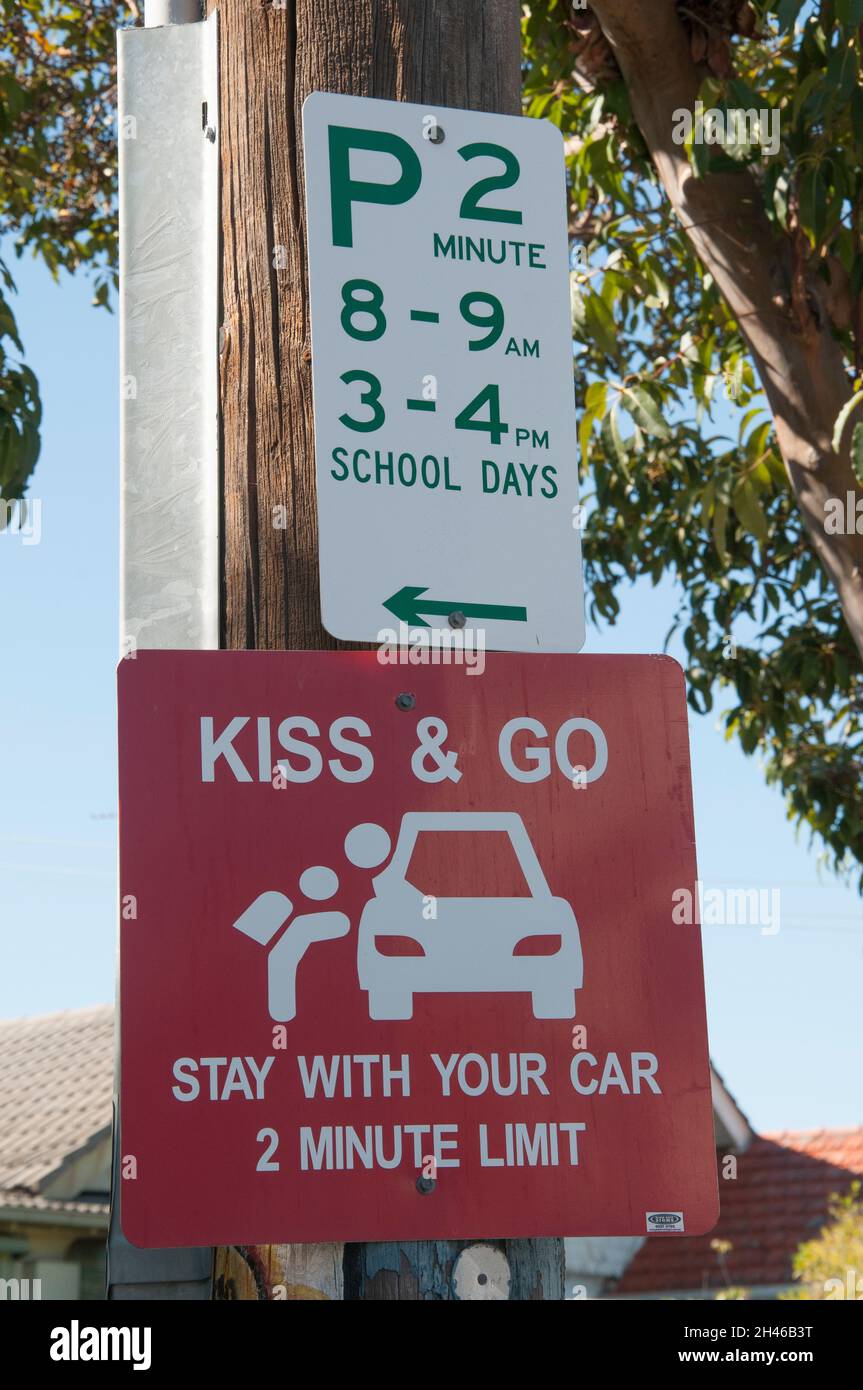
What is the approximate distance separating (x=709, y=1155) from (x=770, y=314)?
4.02 m

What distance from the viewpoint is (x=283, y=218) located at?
87.7 inches

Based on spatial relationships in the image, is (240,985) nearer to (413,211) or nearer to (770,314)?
(413,211)

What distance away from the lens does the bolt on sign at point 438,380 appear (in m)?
2.11

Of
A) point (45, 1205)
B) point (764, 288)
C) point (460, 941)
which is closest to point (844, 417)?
point (764, 288)

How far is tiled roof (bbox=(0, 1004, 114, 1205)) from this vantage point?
44.3ft

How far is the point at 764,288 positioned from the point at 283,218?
3572 millimetres

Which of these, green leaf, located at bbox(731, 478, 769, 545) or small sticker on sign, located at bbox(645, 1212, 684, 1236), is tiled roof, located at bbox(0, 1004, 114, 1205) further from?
small sticker on sign, located at bbox(645, 1212, 684, 1236)

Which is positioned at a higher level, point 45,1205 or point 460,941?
point 460,941

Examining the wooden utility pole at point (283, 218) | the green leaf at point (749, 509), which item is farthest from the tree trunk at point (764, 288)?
the wooden utility pole at point (283, 218)

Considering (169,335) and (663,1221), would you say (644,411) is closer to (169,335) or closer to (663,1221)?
(169,335)

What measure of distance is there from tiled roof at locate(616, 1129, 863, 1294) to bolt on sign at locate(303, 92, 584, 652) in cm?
1419
